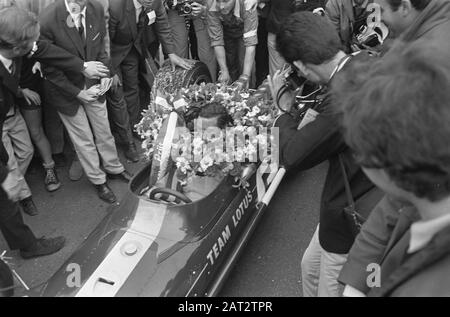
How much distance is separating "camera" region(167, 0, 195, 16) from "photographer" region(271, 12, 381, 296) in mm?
2791

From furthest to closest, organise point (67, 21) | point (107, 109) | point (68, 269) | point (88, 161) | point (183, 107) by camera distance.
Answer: point (107, 109), point (88, 161), point (67, 21), point (183, 107), point (68, 269)

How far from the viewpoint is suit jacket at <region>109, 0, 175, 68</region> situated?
4.39 meters

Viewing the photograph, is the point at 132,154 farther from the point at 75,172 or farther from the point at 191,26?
the point at 191,26

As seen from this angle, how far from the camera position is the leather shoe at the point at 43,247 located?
3.68 m

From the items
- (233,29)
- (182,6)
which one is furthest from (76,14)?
(233,29)

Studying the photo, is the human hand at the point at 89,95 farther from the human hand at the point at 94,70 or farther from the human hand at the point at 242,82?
the human hand at the point at 242,82

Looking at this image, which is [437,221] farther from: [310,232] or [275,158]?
[310,232]

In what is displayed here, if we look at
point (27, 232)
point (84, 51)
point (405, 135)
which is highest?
point (405, 135)

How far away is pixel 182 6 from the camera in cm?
505

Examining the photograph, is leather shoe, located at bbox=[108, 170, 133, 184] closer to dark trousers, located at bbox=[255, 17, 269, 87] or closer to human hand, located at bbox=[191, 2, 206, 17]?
human hand, located at bbox=[191, 2, 206, 17]

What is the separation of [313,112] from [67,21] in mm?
2518

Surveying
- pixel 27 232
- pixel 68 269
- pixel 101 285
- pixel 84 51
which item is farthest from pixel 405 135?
pixel 84 51

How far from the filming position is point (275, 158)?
10.7 feet

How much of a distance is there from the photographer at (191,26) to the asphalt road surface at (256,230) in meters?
1.53
